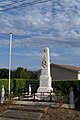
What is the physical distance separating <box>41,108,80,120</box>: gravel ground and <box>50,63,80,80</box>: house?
25.8 m

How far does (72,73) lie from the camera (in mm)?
40938

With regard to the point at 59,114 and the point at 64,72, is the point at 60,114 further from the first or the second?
the point at 64,72

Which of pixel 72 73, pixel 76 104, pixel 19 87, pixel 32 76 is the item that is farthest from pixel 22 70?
pixel 76 104

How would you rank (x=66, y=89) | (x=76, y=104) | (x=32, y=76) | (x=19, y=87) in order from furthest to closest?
(x=32, y=76) < (x=19, y=87) < (x=66, y=89) < (x=76, y=104)

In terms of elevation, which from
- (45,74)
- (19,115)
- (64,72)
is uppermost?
(64,72)

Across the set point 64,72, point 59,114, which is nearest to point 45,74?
point 59,114

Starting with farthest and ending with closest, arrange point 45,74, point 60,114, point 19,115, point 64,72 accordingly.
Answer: point 64,72
point 45,74
point 60,114
point 19,115

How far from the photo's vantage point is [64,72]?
42000mm

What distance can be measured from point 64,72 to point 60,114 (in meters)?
29.0

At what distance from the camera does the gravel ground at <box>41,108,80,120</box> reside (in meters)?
12.4

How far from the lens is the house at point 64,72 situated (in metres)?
40.1

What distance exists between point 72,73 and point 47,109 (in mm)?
26905

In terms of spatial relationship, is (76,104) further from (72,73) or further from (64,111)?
(72,73)

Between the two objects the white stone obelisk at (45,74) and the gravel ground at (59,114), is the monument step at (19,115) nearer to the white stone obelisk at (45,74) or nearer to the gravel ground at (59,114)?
the gravel ground at (59,114)
